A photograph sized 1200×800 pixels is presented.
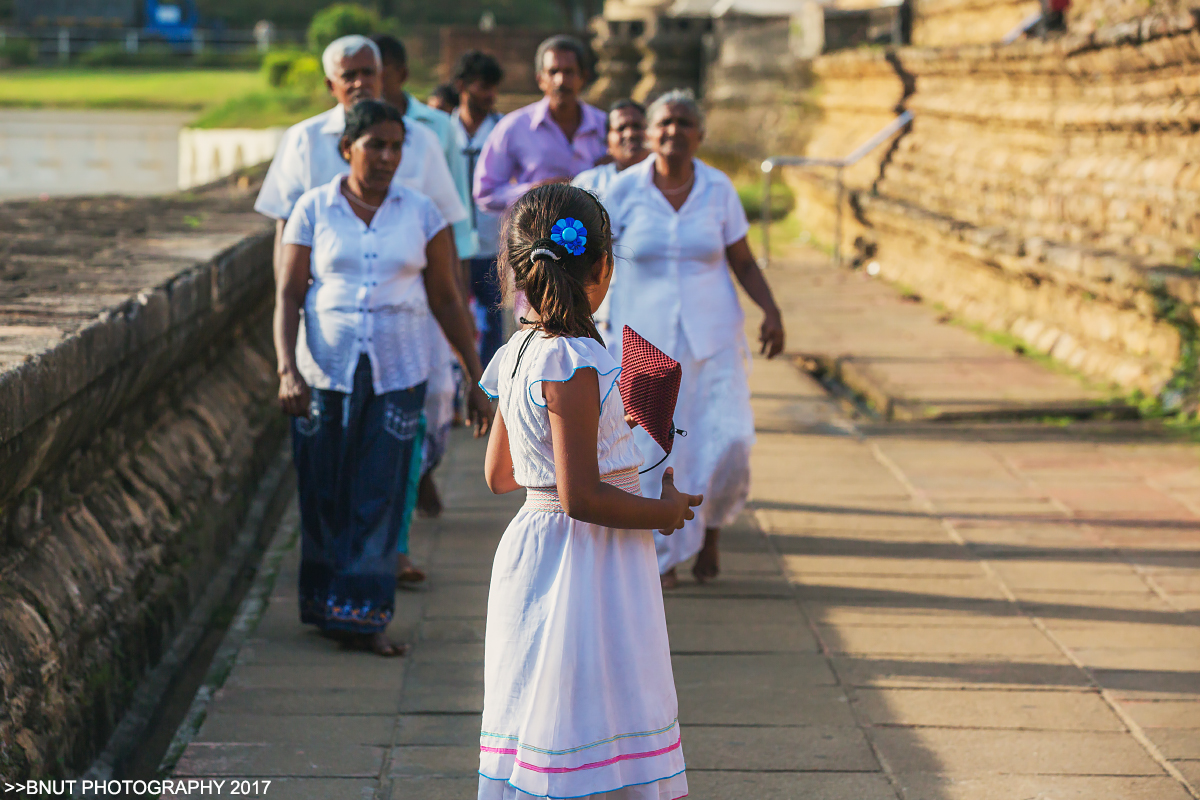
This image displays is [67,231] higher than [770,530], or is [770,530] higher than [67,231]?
[67,231]

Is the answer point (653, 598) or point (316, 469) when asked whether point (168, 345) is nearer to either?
point (316, 469)

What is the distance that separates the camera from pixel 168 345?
3951 millimetres

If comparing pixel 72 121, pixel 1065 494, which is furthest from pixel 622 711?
pixel 72 121

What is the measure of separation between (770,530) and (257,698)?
2.22 metres

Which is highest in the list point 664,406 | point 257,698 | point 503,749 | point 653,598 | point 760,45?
point 760,45

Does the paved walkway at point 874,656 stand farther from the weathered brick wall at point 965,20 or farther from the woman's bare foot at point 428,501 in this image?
the weathered brick wall at point 965,20

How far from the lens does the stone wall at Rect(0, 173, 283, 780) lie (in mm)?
2830

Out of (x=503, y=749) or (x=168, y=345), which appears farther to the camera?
(x=168, y=345)

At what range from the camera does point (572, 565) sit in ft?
7.75

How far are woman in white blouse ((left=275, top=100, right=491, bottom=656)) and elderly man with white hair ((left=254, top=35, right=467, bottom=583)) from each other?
42 cm

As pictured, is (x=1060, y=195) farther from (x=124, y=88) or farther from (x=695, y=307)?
(x=124, y=88)

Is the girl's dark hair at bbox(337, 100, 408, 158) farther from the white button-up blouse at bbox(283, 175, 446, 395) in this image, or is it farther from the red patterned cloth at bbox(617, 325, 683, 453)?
the red patterned cloth at bbox(617, 325, 683, 453)

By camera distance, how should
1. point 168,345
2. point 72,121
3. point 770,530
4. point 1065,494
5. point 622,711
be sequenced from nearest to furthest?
point 622,711 < point 168,345 < point 770,530 < point 1065,494 < point 72,121

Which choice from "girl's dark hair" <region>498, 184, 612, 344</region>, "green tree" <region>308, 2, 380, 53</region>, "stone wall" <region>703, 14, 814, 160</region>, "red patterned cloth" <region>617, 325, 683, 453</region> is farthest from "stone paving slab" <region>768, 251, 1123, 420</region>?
"green tree" <region>308, 2, 380, 53</region>
